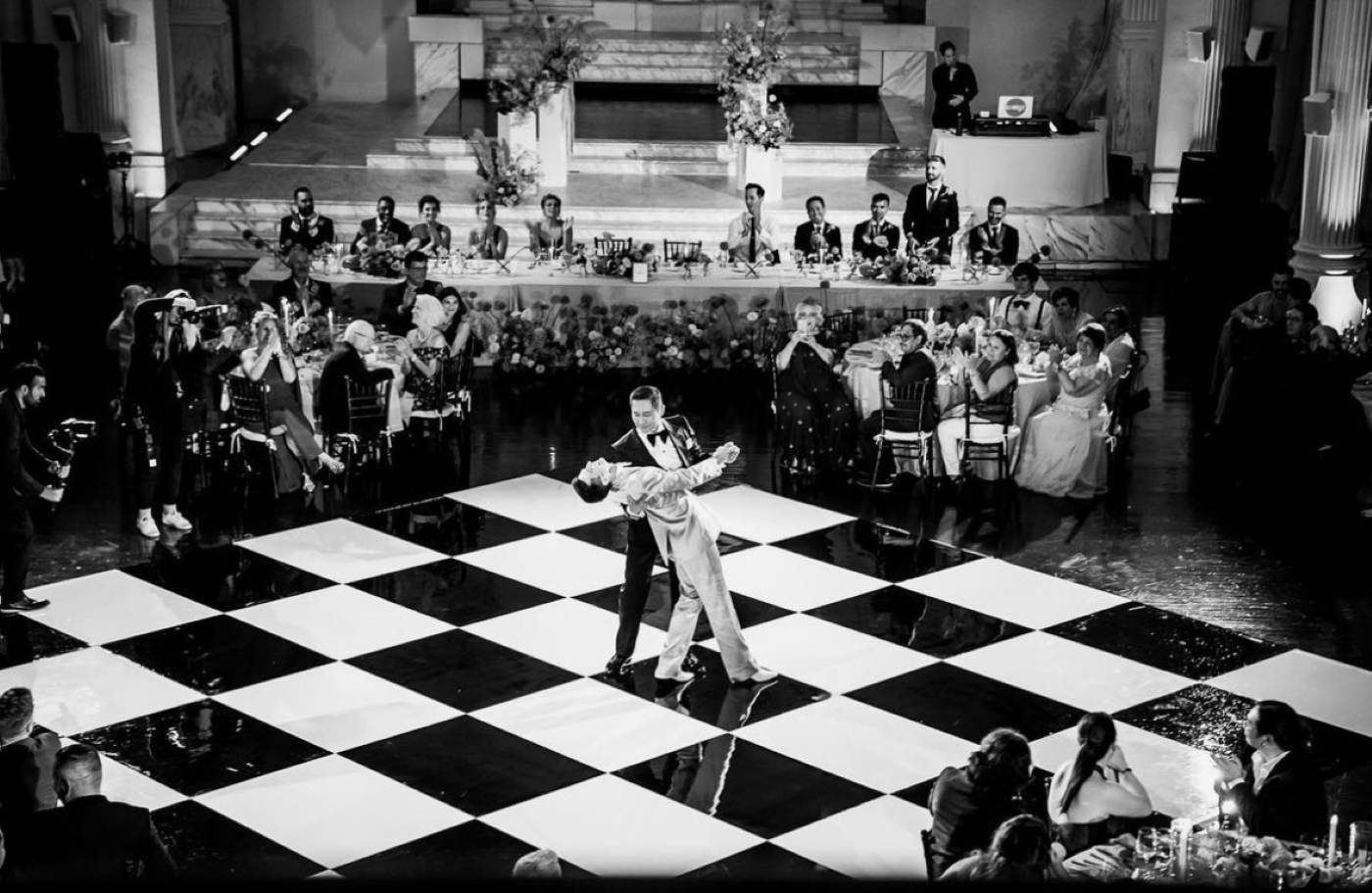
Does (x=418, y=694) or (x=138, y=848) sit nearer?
(x=138, y=848)

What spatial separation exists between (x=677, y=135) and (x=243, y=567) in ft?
29.9

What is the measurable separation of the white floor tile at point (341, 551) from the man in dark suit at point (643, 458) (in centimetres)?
176

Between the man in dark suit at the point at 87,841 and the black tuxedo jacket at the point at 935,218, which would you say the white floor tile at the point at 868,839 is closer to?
the man in dark suit at the point at 87,841

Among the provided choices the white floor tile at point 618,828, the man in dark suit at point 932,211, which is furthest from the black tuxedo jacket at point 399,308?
the white floor tile at point 618,828

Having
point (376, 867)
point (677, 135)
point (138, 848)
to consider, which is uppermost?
point (677, 135)

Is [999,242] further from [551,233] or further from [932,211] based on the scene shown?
[551,233]

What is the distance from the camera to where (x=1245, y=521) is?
390 inches

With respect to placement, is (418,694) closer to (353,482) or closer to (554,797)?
(554,797)

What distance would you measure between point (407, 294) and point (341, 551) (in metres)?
Answer: 2.38

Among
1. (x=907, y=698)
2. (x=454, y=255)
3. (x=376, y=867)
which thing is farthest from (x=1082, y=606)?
(x=454, y=255)

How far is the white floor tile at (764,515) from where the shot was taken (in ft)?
32.0

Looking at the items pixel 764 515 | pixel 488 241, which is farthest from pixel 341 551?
pixel 488 241

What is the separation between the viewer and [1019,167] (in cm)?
1614

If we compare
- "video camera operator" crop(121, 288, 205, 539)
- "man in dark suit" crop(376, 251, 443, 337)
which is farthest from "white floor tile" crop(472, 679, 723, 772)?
"man in dark suit" crop(376, 251, 443, 337)
